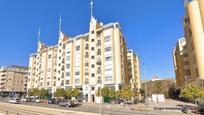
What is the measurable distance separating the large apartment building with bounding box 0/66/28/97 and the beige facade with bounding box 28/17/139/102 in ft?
178

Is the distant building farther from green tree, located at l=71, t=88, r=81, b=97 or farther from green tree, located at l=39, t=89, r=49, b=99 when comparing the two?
green tree, located at l=39, t=89, r=49, b=99

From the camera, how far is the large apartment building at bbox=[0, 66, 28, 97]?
154250mm

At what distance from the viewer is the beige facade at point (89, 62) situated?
78.6 m

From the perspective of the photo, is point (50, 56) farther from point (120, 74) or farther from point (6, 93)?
point (6, 93)

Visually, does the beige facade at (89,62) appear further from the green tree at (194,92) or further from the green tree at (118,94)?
the green tree at (194,92)

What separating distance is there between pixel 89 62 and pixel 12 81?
9500cm

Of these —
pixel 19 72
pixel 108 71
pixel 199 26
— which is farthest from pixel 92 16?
pixel 19 72

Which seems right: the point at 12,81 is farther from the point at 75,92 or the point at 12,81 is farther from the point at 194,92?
the point at 194,92

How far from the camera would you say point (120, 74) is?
250 feet

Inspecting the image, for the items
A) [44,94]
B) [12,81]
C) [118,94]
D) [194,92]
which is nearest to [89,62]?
[118,94]

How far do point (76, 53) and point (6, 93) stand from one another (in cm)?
9009

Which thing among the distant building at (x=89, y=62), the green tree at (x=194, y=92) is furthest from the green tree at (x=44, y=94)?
the green tree at (x=194, y=92)

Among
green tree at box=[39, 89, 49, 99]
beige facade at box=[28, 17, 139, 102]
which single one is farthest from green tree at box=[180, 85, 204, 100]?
green tree at box=[39, 89, 49, 99]

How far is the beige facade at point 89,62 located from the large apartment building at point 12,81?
178ft
